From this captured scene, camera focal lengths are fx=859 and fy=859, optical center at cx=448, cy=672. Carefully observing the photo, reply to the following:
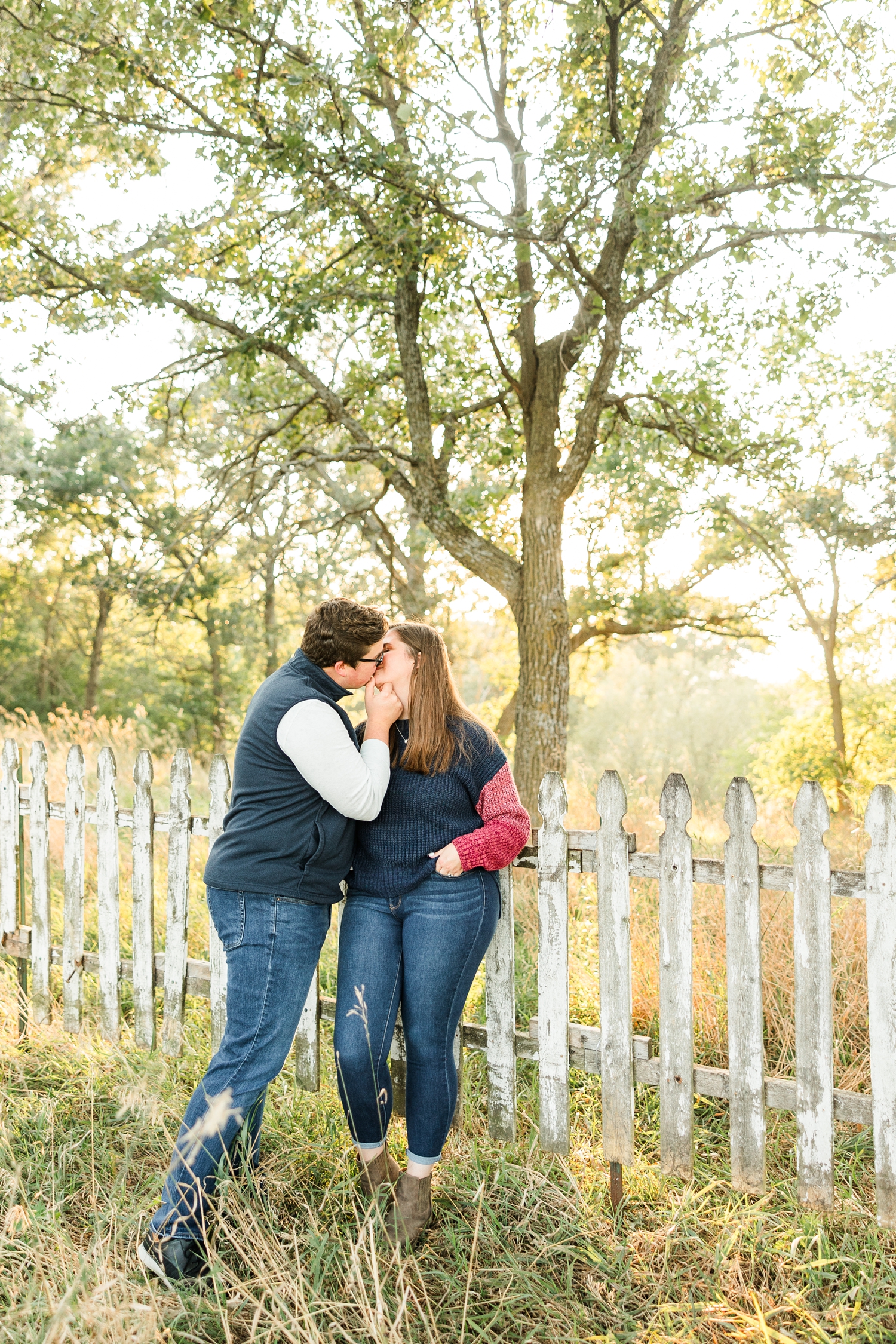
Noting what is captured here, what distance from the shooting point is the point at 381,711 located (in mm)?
2693

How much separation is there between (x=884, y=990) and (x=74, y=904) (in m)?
Answer: 3.47

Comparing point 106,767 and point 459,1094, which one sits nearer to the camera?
point 459,1094

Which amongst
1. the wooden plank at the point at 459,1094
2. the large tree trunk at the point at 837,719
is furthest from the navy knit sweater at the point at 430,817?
the large tree trunk at the point at 837,719

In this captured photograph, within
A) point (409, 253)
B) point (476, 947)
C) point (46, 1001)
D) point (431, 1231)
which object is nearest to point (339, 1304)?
point (431, 1231)

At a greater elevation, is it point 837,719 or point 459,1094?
point 837,719

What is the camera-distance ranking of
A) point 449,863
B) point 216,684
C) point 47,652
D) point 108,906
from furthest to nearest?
point 47,652 < point 216,684 < point 108,906 < point 449,863

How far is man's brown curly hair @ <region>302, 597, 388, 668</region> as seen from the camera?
8.68 feet

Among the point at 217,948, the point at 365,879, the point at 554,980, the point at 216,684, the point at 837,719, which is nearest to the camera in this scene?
the point at 365,879

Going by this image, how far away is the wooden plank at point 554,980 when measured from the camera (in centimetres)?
296

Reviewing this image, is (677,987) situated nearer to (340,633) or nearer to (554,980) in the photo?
(554,980)

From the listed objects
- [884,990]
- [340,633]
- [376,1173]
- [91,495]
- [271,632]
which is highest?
[91,495]

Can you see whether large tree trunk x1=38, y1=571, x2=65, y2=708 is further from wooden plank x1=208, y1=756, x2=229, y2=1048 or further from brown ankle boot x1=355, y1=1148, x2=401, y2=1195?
brown ankle boot x1=355, y1=1148, x2=401, y2=1195

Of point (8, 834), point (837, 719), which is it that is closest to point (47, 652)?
point (837, 719)

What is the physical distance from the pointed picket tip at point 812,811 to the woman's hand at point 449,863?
1.02m
